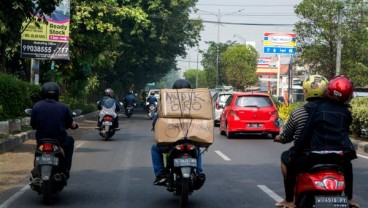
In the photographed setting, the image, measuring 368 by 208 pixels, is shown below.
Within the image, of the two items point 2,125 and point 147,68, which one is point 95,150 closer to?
point 2,125

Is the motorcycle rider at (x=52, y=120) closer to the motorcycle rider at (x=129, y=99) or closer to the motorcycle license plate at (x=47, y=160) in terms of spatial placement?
the motorcycle license plate at (x=47, y=160)

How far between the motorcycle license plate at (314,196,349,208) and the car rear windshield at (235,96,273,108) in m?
14.8

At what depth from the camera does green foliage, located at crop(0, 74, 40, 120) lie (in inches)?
689

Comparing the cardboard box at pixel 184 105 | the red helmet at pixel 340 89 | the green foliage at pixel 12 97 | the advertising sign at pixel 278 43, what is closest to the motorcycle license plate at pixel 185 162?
the cardboard box at pixel 184 105

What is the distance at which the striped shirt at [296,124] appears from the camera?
6008 mm

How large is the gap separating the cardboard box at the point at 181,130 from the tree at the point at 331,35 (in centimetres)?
2526

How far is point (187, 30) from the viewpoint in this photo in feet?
171

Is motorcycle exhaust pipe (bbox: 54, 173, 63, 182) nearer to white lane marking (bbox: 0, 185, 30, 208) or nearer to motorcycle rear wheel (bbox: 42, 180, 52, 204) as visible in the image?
motorcycle rear wheel (bbox: 42, 180, 52, 204)

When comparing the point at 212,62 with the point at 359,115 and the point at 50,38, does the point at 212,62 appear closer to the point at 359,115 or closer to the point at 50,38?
the point at 50,38

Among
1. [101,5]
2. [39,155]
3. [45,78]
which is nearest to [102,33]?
[101,5]

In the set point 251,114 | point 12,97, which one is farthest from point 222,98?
point 12,97

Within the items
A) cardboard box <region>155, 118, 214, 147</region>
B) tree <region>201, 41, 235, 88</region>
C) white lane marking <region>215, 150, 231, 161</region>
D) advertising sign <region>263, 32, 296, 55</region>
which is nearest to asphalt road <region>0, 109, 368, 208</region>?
white lane marking <region>215, 150, 231, 161</region>

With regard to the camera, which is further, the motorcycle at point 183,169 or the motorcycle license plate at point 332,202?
the motorcycle at point 183,169

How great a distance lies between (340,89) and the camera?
5.72 meters
